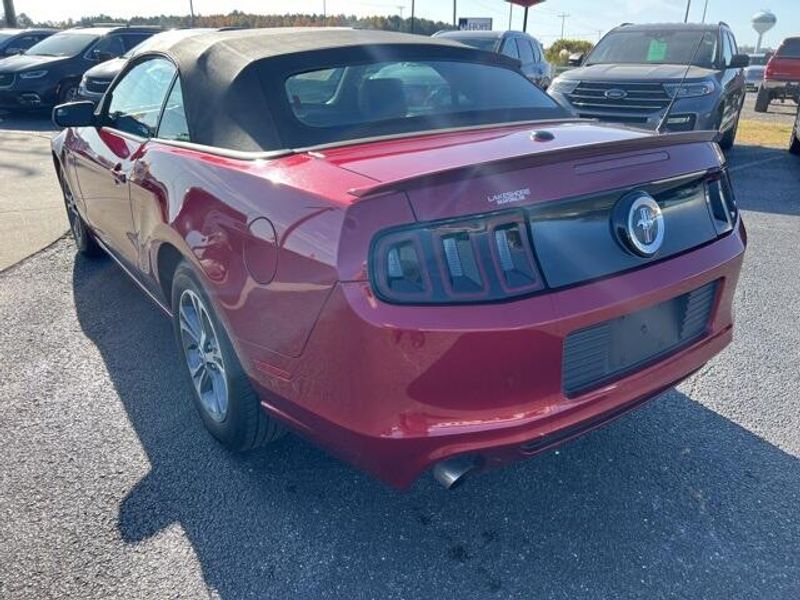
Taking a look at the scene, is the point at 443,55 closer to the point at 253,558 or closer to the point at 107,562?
the point at 253,558

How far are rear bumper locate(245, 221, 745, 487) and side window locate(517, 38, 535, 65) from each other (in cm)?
1044

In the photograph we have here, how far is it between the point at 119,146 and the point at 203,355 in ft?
4.57

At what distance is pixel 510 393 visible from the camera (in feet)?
5.93

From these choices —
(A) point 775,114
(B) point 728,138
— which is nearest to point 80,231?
(B) point 728,138

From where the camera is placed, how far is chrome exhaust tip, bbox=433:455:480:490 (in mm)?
1850

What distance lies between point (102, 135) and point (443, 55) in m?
2.01

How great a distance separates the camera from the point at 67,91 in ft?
40.5

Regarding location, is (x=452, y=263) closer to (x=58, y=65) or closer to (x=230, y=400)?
(x=230, y=400)

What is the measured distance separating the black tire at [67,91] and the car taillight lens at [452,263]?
41.7ft

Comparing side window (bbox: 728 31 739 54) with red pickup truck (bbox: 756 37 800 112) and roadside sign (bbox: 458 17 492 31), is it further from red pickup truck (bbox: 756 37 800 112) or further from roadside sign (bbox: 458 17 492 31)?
roadside sign (bbox: 458 17 492 31)

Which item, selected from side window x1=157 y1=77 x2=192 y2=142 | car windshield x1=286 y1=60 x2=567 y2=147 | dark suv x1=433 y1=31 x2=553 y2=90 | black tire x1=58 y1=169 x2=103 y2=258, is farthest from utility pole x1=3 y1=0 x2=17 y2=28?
car windshield x1=286 y1=60 x2=567 y2=147

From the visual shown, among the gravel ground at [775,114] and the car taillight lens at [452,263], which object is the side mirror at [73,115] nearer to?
the car taillight lens at [452,263]

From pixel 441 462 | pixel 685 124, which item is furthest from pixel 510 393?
pixel 685 124

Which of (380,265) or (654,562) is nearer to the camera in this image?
(380,265)
